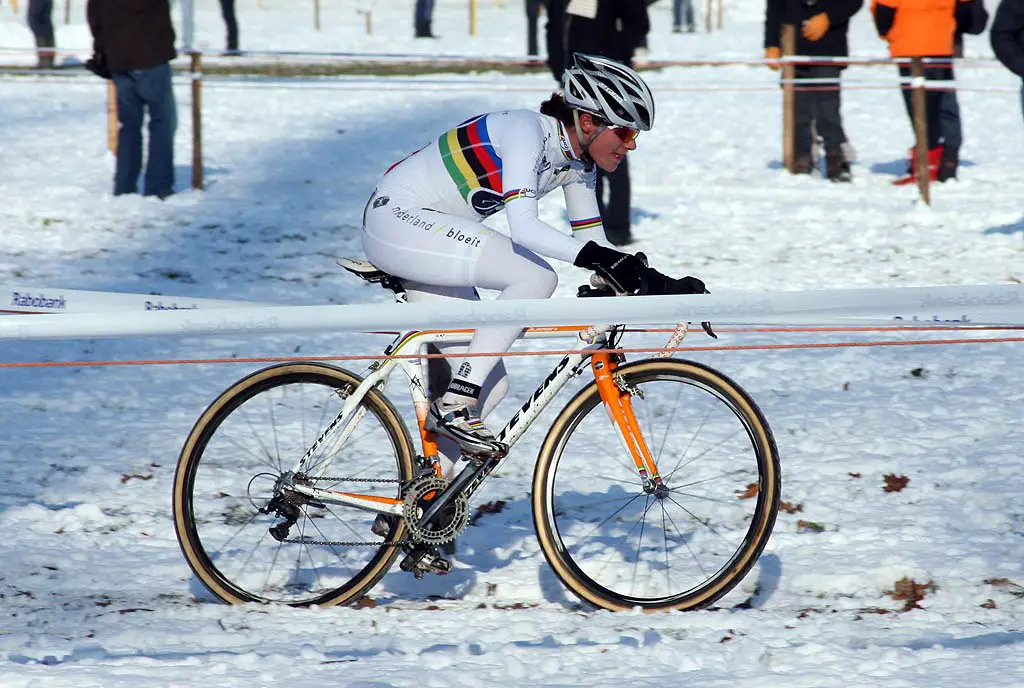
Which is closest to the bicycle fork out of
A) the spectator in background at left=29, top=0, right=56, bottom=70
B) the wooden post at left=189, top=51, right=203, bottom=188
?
the wooden post at left=189, top=51, right=203, bottom=188

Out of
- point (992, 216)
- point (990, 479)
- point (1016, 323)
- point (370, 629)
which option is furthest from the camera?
point (992, 216)

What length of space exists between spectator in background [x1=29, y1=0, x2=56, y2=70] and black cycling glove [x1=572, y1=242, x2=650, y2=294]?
1512 centimetres

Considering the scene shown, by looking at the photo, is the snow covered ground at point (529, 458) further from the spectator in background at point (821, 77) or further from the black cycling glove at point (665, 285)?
the black cycling glove at point (665, 285)

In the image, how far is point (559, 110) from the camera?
431cm

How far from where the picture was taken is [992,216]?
33.4 ft

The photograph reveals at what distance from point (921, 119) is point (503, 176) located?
6964 millimetres

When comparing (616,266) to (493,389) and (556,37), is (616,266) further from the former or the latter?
(556,37)

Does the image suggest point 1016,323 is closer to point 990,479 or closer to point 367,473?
point 990,479

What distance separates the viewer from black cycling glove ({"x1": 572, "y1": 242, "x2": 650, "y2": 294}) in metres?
3.89

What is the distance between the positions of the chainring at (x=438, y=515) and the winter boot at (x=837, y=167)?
27.4ft

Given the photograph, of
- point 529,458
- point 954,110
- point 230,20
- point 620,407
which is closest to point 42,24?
point 230,20

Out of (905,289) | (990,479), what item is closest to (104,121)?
(990,479)

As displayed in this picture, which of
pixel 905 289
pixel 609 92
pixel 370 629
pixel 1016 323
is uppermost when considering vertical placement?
pixel 609 92

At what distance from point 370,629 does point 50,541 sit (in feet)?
4.56
